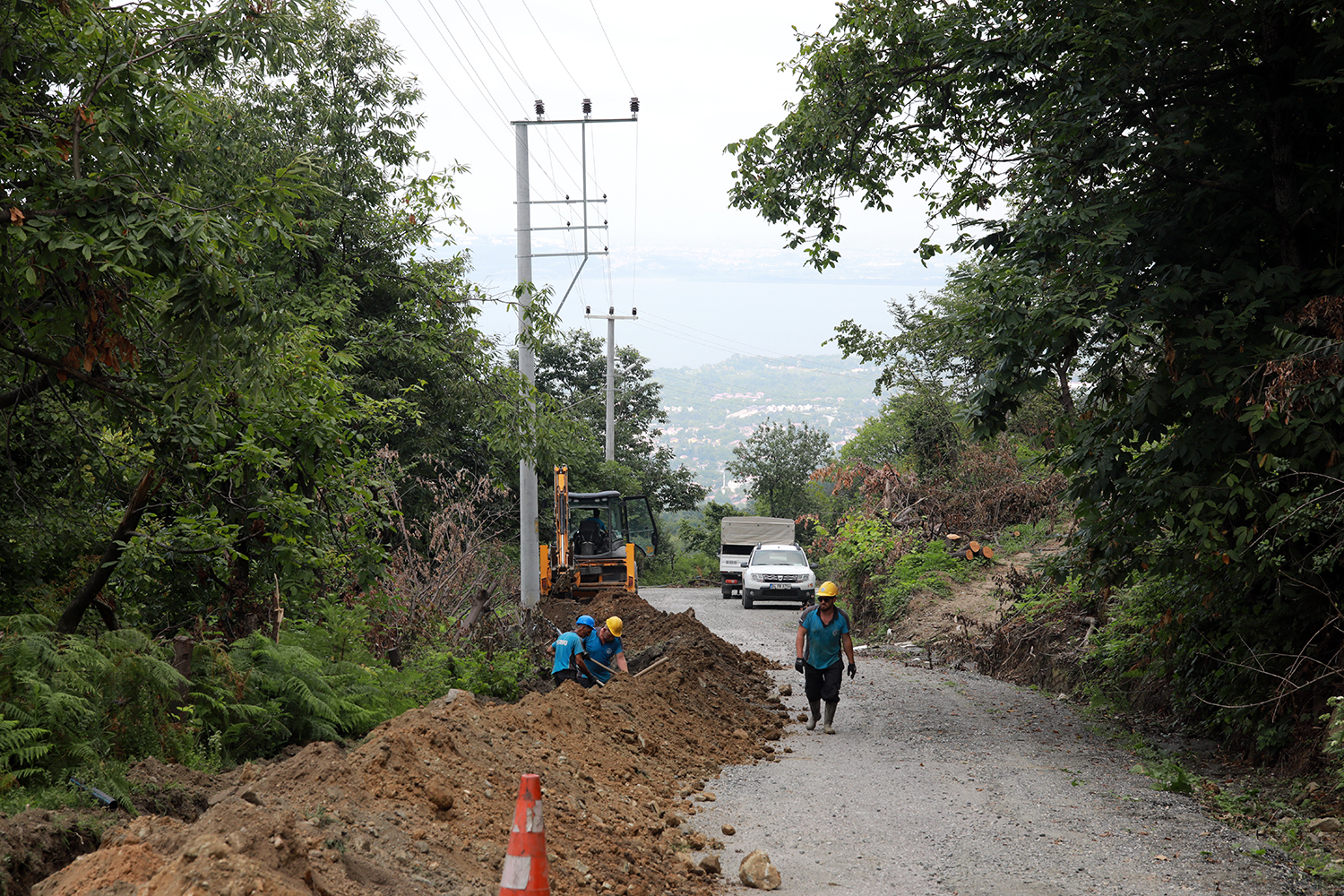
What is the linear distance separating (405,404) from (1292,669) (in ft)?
36.6

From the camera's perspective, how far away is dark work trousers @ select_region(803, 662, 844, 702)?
11.6m

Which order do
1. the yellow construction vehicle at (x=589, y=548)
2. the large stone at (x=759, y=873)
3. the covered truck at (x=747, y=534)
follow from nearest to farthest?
the large stone at (x=759, y=873), the yellow construction vehicle at (x=589, y=548), the covered truck at (x=747, y=534)

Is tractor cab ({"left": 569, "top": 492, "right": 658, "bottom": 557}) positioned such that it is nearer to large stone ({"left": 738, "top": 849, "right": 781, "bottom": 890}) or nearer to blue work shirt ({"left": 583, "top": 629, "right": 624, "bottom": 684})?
blue work shirt ({"left": 583, "top": 629, "right": 624, "bottom": 684})

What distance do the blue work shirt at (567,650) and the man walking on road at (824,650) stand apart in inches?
108

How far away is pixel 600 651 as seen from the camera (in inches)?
492

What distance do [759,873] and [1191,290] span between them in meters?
6.58

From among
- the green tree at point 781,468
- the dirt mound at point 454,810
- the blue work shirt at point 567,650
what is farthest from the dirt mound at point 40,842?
the green tree at point 781,468

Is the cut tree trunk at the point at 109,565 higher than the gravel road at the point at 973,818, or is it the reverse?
the cut tree trunk at the point at 109,565

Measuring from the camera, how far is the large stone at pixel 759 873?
6.08m

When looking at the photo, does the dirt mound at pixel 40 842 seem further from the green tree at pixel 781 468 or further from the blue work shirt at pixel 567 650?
the green tree at pixel 781 468

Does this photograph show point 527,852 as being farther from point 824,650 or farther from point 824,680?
point 824,680

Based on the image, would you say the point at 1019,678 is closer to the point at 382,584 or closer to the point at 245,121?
the point at 382,584

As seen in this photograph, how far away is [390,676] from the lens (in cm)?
1127

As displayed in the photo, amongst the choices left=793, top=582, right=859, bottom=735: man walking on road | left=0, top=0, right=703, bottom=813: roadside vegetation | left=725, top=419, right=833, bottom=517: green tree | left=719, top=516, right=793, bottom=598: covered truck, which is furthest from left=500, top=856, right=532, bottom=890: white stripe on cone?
left=725, top=419, right=833, bottom=517: green tree
